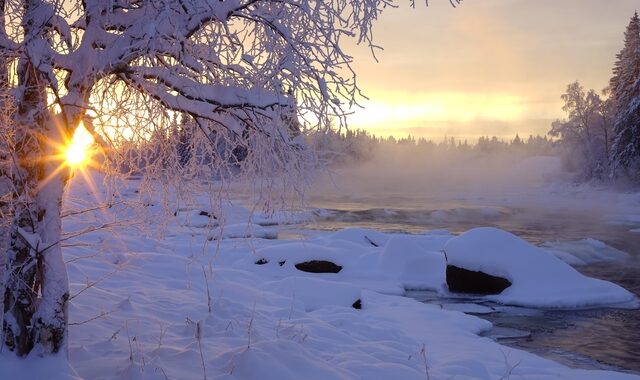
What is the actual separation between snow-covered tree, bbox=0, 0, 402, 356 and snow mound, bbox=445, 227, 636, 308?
995cm

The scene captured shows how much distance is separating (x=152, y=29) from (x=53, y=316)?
2331mm

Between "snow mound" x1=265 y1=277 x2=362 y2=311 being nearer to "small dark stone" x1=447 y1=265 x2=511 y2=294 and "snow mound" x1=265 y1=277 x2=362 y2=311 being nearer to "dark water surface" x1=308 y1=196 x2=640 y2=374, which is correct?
"dark water surface" x1=308 y1=196 x2=640 y2=374

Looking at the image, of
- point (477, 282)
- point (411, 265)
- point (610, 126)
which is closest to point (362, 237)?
point (411, 265)

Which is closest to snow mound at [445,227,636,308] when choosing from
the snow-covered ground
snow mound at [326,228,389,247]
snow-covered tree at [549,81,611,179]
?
the snow-covered ground

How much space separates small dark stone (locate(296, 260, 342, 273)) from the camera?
14.4m

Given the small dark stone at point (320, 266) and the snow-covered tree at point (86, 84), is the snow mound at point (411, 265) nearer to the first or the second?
the small dark stone at point (320, 266)

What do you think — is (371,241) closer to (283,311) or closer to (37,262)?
(283,311)

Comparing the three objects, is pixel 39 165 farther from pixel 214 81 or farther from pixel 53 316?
pixel 214 81

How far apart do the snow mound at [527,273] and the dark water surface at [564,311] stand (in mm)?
583

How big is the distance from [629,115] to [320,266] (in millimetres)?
29737

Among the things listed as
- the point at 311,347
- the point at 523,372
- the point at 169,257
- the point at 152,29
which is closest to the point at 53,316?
the point at 152,29

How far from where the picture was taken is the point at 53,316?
4203mm

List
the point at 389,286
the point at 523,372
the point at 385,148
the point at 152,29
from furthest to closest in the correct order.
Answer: the point at 385,148
the point at 389,286
the point at 523,372
the point at 152,29

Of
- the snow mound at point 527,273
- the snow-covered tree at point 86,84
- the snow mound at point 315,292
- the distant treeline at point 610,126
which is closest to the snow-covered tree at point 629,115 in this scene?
the distant treeline at point 610,126
